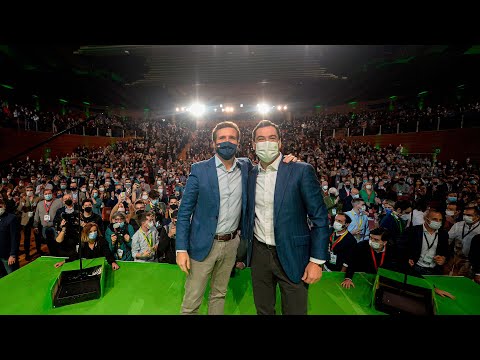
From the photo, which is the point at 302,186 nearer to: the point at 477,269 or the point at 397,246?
the point at 397,246

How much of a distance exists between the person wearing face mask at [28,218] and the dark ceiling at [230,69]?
246 inches

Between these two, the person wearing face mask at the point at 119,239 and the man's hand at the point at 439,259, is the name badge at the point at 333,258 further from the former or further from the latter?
the person wearing face mask at the point at 119,239

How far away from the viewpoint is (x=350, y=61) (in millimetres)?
10812

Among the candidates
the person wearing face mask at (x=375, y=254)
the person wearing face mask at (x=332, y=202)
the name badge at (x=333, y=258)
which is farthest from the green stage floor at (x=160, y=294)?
the person wearing face mask at (x=332, y=202)

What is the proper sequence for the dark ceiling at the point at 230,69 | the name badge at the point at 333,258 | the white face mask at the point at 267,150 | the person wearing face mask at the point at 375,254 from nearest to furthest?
1. the white face mask at the point at 267,150
2. the person wearing face mask at the point at 375,254
3. the name badge at the point at 333,258
4. the dark ceiling at the point at 230,69

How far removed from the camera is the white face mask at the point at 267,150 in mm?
1698

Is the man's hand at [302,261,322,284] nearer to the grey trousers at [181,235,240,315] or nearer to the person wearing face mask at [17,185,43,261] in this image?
Result: the grey trousers at [181,235,240,315]

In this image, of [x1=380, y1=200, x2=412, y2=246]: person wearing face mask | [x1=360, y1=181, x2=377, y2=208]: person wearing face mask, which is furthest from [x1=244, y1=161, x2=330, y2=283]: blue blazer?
[x1=360, y1=181, x2=377, y2=208]: person wearing face mask

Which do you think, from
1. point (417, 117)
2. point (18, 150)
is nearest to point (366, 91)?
point (417, 117)

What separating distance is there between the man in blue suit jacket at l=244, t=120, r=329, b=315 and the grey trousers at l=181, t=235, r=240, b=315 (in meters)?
0.21

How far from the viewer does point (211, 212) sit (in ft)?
5.87

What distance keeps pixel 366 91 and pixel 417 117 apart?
410 cm

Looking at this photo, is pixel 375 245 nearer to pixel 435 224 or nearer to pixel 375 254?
pixel 375 254

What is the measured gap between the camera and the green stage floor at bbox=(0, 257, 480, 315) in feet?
7.32
